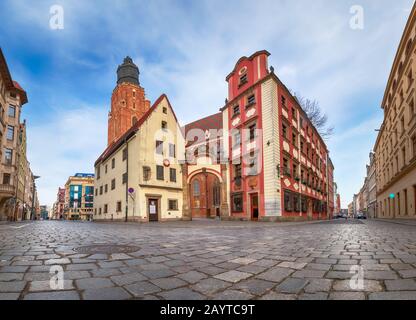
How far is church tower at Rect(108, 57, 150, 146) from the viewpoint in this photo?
53.7m

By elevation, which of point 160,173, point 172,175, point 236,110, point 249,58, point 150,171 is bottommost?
point 172,175

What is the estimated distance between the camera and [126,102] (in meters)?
55.4

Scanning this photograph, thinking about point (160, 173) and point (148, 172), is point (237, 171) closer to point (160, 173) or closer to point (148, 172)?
point (160, 173)

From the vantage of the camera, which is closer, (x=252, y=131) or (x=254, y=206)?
(x=254, y=206)

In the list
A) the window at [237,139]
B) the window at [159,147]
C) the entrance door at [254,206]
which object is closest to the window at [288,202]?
the entrance door at [254,206]

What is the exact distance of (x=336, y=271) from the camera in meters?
3.32

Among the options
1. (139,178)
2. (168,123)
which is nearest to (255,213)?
(139,178)

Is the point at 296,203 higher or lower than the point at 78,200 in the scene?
higher

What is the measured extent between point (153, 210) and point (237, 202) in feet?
25.2

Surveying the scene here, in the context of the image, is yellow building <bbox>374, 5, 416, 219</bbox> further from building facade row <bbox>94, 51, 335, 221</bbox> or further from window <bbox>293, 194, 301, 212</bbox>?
window <bbox>293, 194, 301, 212</bbox>

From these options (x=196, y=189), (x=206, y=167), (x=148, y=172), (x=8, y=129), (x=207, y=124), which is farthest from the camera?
(x=196, y=189)

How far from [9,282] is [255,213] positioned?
72.1 feet

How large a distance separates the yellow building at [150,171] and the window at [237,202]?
5.27 m

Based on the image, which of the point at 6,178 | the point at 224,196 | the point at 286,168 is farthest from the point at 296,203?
the point at 6,178
